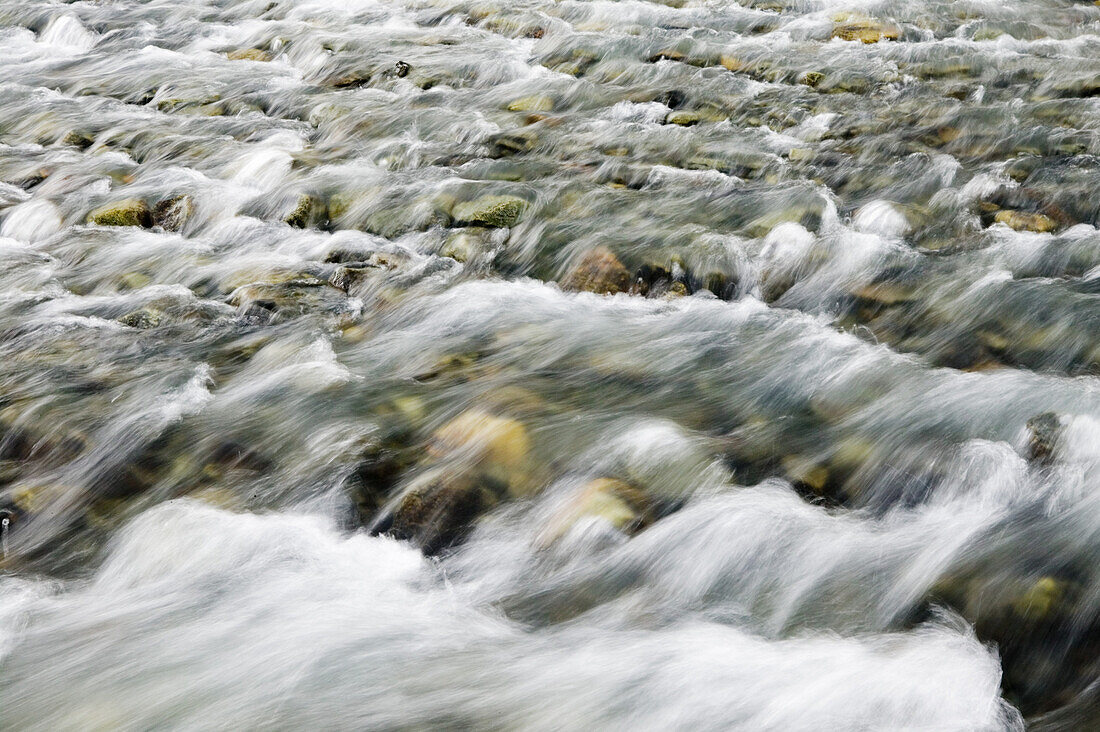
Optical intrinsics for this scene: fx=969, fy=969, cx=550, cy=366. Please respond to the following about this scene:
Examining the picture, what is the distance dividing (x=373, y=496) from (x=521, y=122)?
576 centimetres

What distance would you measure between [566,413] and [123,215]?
4.51 meters

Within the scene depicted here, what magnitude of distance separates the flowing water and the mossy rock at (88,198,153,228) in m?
0.03

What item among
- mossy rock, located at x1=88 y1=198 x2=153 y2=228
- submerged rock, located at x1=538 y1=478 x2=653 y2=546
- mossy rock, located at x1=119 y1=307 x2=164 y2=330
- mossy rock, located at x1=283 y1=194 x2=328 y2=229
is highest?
submerged rock, located at x1=538 y1=478 x2=653 y2=546

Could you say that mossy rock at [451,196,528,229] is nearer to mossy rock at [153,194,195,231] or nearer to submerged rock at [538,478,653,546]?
mossy rock at [153,194,195,231]

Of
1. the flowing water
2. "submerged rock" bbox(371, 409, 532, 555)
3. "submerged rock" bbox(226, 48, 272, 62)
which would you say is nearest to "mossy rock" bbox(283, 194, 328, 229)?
the flowing water

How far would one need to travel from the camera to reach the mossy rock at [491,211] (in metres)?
6.75

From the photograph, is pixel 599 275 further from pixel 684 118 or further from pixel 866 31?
pixel 866 31

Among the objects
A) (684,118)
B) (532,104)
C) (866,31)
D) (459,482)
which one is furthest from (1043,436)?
(866,31)

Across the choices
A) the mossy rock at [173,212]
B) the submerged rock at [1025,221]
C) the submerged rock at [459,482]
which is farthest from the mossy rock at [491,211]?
the submerged rock at [1025,221]

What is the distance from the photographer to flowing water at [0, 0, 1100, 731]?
3.09 metres

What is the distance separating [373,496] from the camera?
156 inches

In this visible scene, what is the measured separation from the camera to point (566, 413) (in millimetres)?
4445

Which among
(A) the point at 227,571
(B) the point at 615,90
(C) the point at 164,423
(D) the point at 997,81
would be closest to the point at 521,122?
(B) the point at 615,90

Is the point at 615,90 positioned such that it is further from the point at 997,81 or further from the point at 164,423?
the point at 164,423
